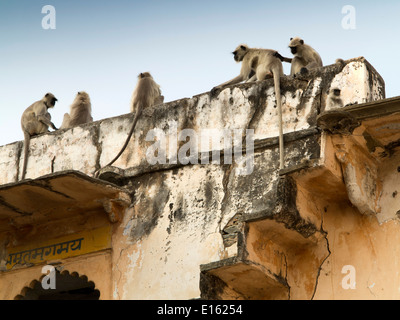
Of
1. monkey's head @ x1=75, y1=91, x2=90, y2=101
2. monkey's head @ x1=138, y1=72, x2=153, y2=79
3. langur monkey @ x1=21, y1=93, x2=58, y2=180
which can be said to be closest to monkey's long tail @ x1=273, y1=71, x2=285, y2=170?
langur monkey @ x1=21, y1=93, x2=58, y2=180

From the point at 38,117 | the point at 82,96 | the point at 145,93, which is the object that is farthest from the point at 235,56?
the point at 82,96

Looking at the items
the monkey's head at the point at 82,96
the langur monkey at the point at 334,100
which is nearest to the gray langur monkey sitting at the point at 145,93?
the monkey's head at the point at 82,96

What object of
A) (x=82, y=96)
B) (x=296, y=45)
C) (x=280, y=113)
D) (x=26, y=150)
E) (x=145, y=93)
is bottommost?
(x=280, y=113)

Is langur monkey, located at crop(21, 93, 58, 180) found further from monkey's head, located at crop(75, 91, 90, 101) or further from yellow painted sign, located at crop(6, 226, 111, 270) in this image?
yellow painted sign, located at crop(6, 226, 111, 270)

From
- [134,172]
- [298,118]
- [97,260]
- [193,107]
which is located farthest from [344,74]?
[97,260]

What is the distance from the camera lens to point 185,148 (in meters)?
8.06

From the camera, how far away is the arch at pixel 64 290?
813 centimetres

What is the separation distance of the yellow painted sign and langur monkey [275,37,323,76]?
2.00 meters

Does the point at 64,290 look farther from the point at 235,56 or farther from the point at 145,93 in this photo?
the point at 235,56

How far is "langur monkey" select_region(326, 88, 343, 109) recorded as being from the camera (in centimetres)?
749

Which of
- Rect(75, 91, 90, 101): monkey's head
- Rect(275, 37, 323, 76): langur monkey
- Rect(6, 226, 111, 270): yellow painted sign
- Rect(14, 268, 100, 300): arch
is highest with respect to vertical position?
Rect(75, 91, 90, 101): monkey's head

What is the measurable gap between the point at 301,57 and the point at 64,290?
274 cm

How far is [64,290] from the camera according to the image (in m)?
8.81

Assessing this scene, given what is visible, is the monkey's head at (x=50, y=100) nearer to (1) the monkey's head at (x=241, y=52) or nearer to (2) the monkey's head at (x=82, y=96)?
(2) the monkey's head at (x=82, y=96)
